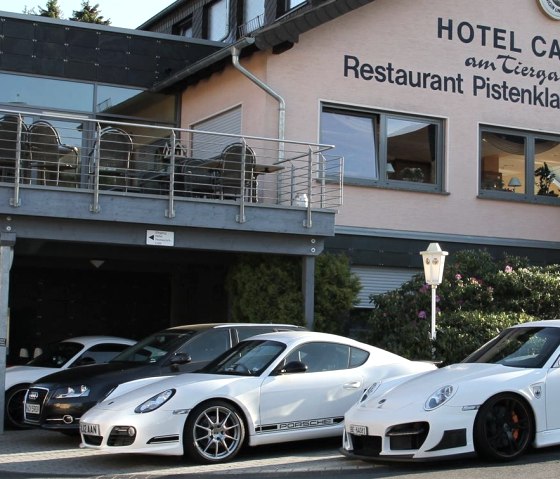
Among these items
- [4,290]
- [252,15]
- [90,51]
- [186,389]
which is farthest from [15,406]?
[252,15]

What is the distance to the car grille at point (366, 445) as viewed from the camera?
9087 mm

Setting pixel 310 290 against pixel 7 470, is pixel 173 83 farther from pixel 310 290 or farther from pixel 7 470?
pixel 7 470

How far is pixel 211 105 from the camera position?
18.3m

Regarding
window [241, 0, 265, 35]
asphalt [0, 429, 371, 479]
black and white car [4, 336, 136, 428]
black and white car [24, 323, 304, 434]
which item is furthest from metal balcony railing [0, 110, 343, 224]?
window [241, 0, 265, 35]

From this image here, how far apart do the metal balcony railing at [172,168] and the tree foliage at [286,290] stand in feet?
3.13

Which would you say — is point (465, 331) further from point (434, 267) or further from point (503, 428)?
point (503, 428)

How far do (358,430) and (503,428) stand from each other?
1375mm

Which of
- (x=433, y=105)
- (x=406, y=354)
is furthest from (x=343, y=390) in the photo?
(x=433, y=105)

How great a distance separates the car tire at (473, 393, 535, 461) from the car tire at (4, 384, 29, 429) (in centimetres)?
718

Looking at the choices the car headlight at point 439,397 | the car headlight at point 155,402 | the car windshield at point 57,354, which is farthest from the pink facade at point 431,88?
the car headlight at point 439,397

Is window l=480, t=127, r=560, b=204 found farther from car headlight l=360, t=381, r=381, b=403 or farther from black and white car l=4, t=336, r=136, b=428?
car headlight l=360, t=381, r=381, b=403

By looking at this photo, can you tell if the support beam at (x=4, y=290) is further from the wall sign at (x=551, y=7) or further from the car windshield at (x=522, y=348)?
the wall sign at (x=551, y=7)

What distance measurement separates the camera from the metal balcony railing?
13.5m

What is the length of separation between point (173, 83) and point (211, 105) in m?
1.05
